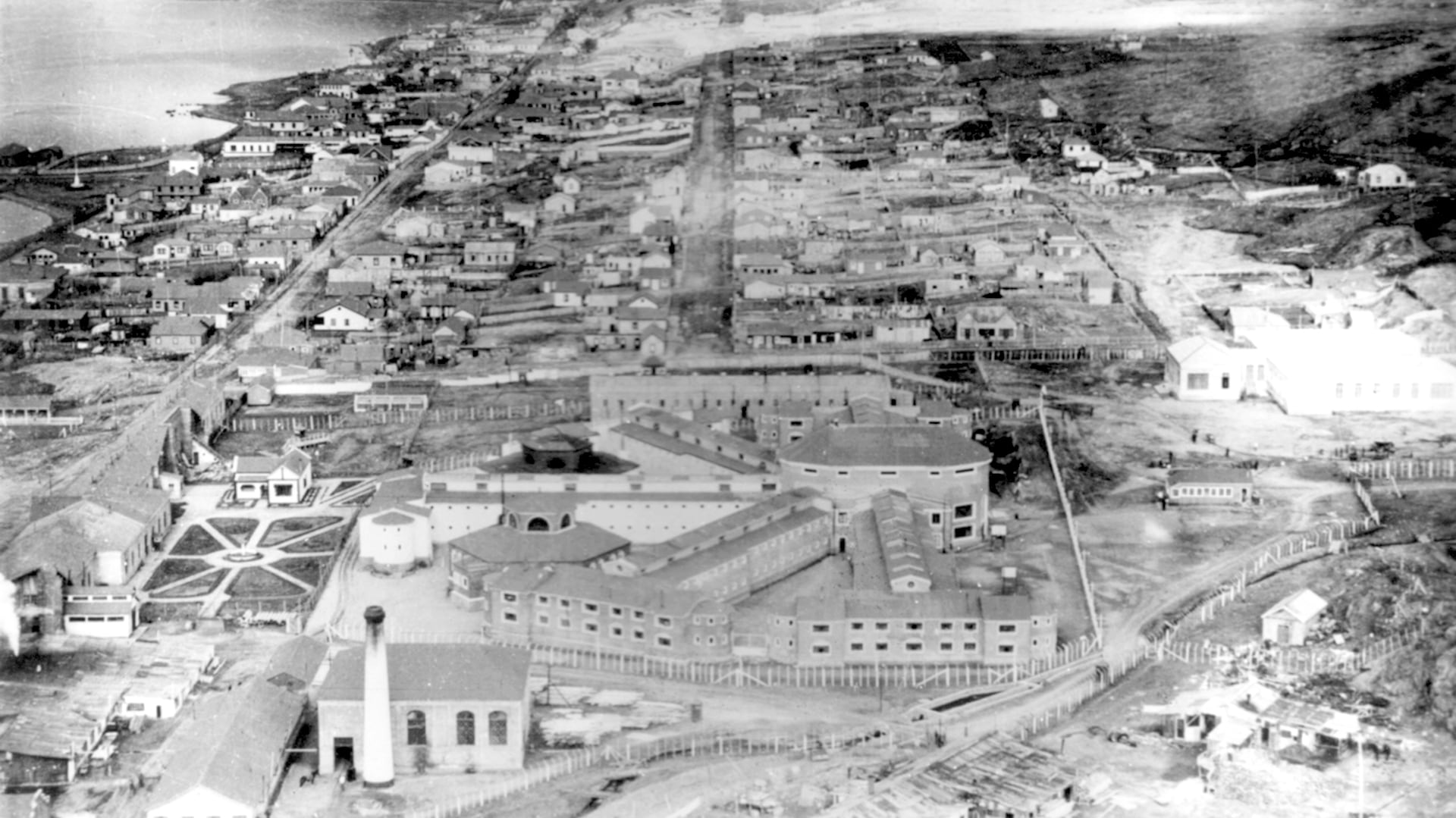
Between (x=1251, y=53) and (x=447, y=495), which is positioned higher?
(x=1251, y=53)

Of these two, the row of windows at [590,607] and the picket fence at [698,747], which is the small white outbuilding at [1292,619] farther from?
the row of windows at [590,607]

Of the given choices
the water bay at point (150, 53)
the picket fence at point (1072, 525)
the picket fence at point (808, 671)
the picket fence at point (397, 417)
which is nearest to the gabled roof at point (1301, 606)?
the picket fence at point (1072, 525)

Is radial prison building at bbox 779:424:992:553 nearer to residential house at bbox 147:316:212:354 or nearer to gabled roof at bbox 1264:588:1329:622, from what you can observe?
gabled roof at bbox 1264:588:1329:622

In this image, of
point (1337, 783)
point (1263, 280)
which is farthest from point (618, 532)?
point (1263, 280)

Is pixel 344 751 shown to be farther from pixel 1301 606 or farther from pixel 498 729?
pixel 1301 606

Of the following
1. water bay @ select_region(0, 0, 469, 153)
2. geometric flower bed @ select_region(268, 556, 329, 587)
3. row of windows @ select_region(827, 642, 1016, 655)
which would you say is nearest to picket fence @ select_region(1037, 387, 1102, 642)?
row of windows @ select_region(827, 642, 1016, 655)

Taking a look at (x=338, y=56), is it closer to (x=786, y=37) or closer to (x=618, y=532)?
(x=786, y=37)
